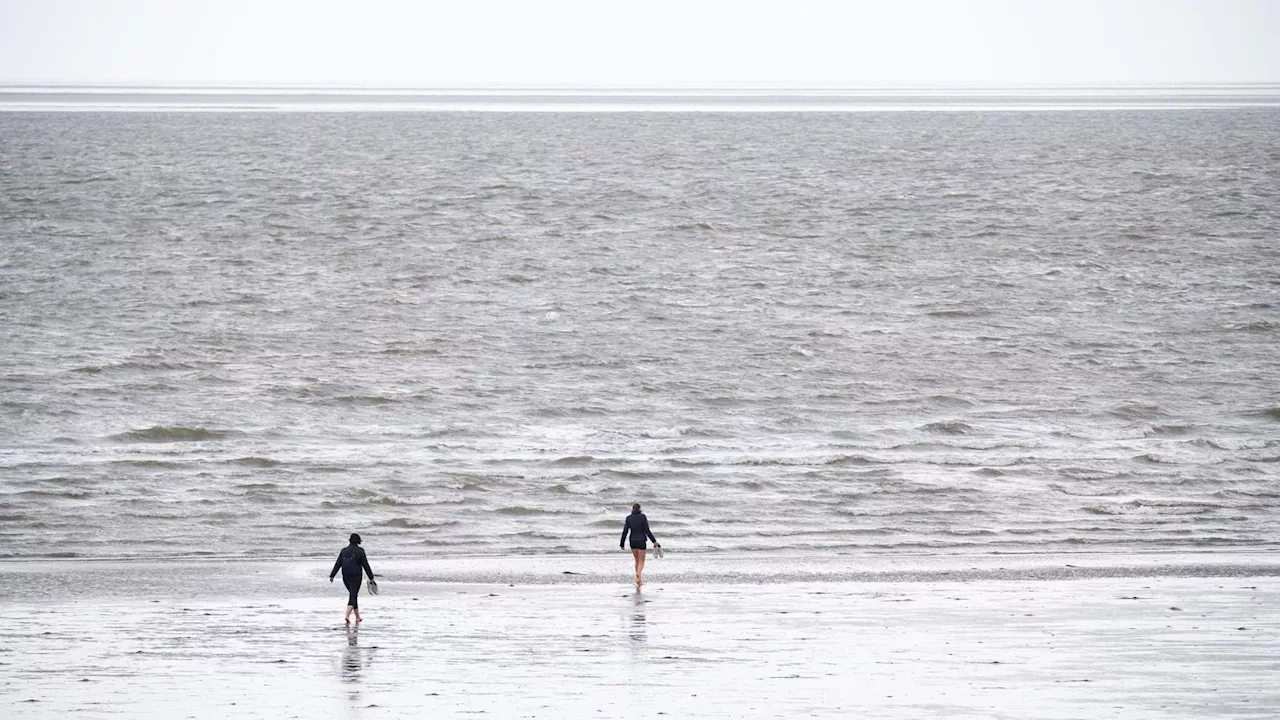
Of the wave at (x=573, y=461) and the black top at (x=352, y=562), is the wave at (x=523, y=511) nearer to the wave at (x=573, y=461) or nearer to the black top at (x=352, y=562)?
the wave at (x=573, y=461)

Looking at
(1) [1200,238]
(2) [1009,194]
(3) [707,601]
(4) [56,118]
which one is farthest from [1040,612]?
(4) [56,118]

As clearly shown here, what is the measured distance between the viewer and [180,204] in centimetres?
7481

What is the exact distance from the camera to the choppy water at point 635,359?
27.8 meters

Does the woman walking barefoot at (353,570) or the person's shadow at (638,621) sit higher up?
the woman walking barefoot at (353,570)

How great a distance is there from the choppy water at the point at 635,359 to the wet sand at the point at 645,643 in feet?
10.9

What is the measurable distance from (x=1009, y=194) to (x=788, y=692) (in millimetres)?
66874

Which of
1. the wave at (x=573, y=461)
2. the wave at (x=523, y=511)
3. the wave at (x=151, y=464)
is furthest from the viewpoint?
the wave at (x=573, y=461)

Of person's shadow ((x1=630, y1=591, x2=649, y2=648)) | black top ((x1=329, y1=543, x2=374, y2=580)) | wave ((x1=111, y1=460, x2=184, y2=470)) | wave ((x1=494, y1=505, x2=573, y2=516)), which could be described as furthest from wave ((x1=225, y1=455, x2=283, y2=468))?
person's shadow ((x1=630, y1=591, x2=649, y2=648))

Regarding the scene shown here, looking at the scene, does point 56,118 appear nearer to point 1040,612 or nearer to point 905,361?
point 905,361

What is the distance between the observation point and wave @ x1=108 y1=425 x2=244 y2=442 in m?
33.8

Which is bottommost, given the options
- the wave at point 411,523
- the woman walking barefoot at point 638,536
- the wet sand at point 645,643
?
the wet sand at point 645,643

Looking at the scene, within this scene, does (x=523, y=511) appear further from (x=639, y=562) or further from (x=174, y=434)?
(x=174, y=434)

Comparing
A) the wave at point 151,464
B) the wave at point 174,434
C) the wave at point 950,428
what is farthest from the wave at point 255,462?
the wave at point 950,428

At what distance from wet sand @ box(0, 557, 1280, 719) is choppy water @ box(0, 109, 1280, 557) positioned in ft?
10.9
